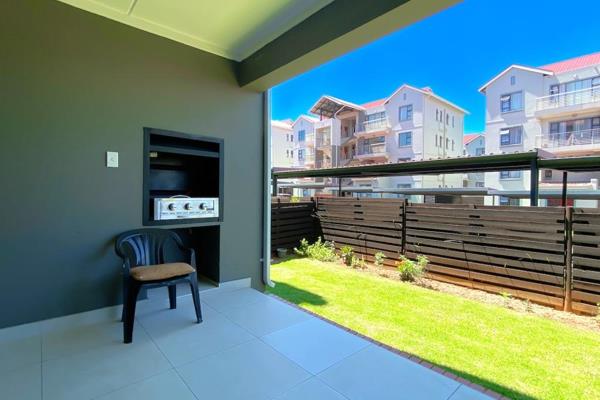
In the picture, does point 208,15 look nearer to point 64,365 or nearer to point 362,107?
point 64,365

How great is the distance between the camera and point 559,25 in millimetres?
9461

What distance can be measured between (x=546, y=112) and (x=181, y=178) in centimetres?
1591

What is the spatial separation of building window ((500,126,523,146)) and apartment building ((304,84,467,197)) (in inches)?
115

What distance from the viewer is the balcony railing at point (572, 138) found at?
11656 millimetres

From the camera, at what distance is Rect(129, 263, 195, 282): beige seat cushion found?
76.5 inches

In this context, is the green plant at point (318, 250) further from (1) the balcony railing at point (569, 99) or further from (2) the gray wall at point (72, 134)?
(1) the balcony railing at point (569, 99)

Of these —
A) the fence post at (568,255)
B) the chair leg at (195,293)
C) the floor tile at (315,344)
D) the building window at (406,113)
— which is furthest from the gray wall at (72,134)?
the building window at (406,113)

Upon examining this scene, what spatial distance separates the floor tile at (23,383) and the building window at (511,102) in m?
17.4

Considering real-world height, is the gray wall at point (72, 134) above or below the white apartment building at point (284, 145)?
below

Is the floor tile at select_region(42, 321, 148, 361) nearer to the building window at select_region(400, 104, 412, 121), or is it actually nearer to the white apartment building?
the building window at select_region(400, 104, 412, 121)

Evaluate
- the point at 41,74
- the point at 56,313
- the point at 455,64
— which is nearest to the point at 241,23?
the point at 41,74

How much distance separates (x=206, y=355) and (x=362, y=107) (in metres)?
18.6

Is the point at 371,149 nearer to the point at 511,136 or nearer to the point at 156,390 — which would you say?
the point at 511,136

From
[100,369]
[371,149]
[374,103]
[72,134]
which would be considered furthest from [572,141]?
[100,369]
